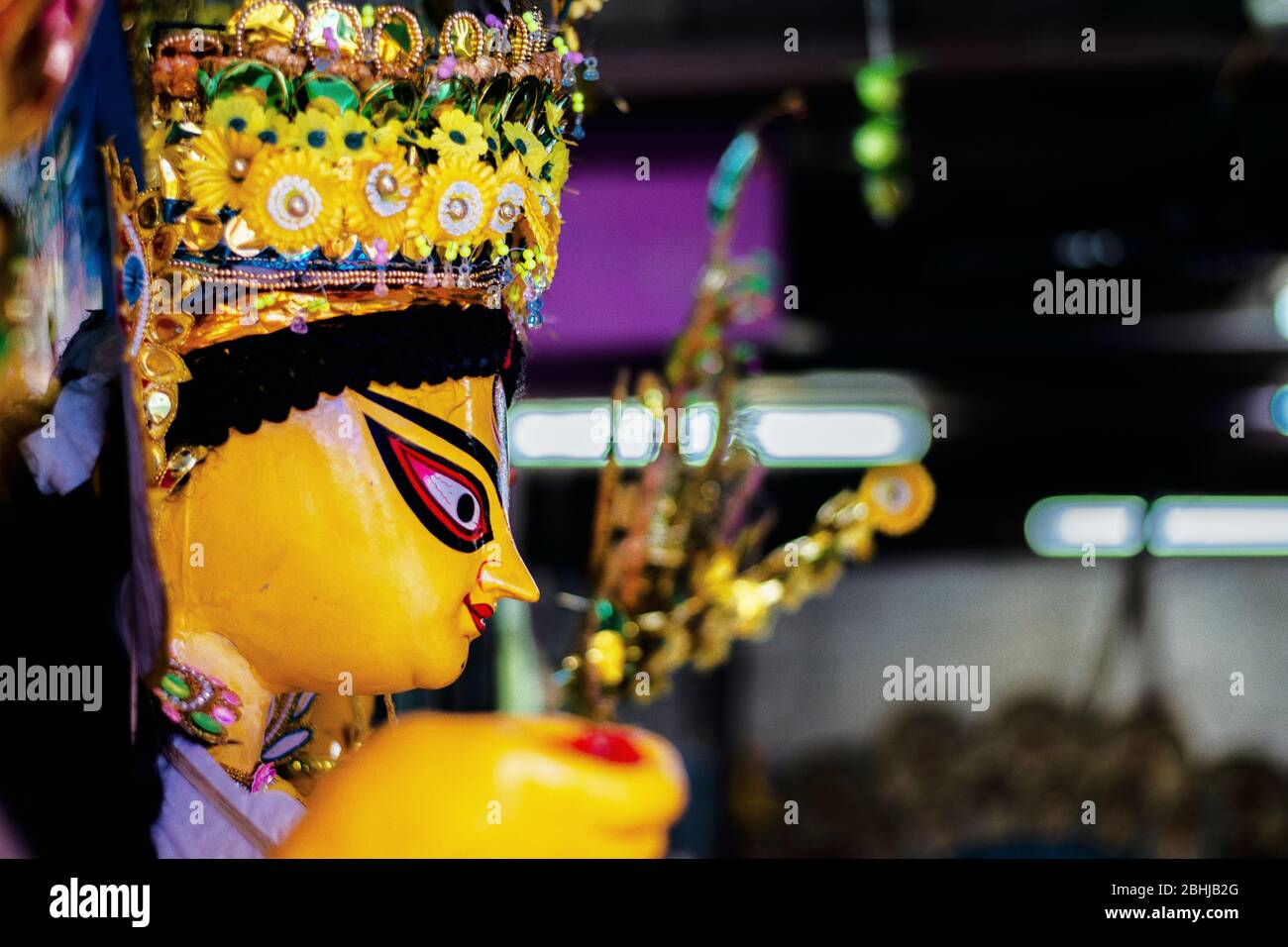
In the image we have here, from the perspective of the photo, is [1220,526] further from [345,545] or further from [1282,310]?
[345,545]

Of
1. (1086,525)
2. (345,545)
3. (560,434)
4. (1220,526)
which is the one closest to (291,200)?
(345,545)

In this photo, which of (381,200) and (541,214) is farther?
(541,214)

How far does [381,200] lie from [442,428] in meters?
0.27

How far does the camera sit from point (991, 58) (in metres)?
4.83

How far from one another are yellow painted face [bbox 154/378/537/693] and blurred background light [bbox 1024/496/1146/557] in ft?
13.2

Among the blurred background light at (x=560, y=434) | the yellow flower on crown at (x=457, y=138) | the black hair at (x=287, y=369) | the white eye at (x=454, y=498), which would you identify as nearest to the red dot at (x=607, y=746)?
the white eye at (x=454, y=498)

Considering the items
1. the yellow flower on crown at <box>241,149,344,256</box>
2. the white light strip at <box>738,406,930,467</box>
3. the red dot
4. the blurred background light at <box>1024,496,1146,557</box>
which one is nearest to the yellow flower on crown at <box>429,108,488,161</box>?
the yellow flower on crown at <box>241,149,344,256</box>

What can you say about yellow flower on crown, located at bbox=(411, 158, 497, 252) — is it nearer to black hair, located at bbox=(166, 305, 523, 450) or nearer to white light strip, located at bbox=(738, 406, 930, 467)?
black hair, located at bbox=(166, 305, 523, 450)

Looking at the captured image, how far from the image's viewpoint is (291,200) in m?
1.56

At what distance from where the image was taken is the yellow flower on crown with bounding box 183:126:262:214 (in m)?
1.55

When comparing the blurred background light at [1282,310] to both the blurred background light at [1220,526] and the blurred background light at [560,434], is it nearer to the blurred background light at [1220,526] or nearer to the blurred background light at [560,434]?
the blurred background light at [1220,526]

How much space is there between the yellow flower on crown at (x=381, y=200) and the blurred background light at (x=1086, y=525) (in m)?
4.11
